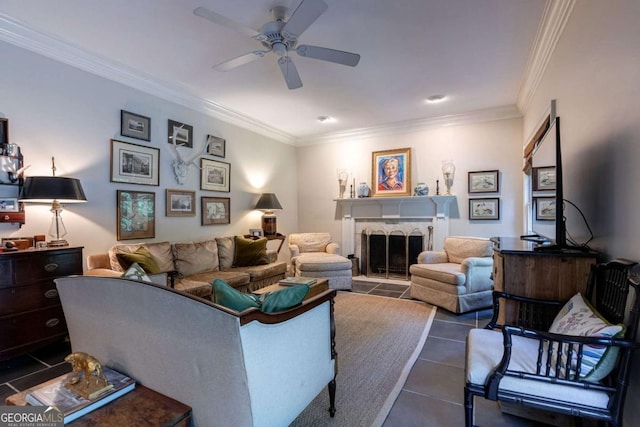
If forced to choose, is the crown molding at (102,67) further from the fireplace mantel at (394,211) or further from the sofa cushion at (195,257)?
the fireplace mantel at (394,211)

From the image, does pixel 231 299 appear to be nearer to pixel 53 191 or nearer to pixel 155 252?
pixel 53 191

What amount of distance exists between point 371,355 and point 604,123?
2.20 meters

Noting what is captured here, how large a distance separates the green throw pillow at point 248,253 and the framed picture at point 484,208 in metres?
3.24

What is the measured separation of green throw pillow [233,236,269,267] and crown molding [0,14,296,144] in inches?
74.8

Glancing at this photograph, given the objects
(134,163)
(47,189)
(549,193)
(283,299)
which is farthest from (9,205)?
(549,193)

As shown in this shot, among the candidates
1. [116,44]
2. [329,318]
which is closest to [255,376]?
[329,318]

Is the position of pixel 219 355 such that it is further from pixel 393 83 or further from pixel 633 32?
pixel 393 83

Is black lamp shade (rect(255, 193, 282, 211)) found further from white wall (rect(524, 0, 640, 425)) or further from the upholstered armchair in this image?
white wall (rect(524, 0, 640, 425))

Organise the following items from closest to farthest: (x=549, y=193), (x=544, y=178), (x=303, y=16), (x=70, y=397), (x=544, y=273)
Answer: (x=70, y=397) < (x=544, y=273) < (x=303, y=16) < (x=549, y=193) < (x=544, y=178)

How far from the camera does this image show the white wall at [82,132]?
105 inches

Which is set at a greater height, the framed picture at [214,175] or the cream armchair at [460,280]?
the framed picture at [214,175]

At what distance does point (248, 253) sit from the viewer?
4312mm

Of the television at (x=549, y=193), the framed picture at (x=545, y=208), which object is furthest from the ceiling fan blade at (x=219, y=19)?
the framed picture at (x=545, y=208)

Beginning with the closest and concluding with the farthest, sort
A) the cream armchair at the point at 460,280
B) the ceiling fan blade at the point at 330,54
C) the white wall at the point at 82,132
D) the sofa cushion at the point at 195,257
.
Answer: the ceiling fan blade at the point at 330,54 → the white wall at the point at 82,132 → the cream armchair at the point at 460,280 → the sofa cushion at the point at 195,257
